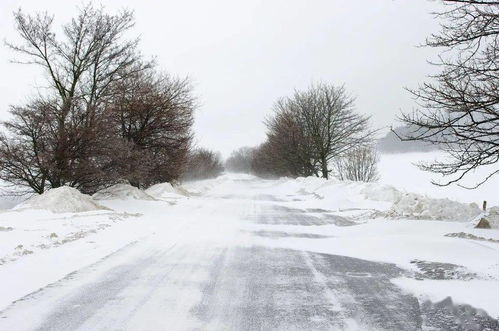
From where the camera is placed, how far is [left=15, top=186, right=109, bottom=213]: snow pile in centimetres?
1216

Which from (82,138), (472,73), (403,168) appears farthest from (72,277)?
(403,168)

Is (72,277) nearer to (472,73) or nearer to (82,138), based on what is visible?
(472,73)

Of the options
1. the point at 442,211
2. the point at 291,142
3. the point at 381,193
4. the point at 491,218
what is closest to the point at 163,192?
the point at 381,193

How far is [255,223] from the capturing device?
38.8 feet

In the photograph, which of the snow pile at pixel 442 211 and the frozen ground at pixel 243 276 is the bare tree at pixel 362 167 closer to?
the snow pile at pixel 442 211

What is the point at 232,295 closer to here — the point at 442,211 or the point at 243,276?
the point at 243,276

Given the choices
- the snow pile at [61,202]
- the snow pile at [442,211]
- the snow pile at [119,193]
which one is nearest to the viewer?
the snow pile at [442,211]

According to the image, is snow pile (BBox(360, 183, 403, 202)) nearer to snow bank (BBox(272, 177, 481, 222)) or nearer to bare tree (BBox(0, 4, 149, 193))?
snow bank (BBox(272, 177, 481, 222))

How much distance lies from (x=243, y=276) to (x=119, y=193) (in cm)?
1305

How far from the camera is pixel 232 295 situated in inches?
186

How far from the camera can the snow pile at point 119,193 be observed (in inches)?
678

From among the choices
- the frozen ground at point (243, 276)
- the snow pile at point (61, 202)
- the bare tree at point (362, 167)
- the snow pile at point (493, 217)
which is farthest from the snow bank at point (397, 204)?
the bare tree at point (362, 167)

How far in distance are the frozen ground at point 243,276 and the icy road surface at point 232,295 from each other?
0.02 metres

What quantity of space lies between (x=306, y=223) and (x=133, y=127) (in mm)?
14685
